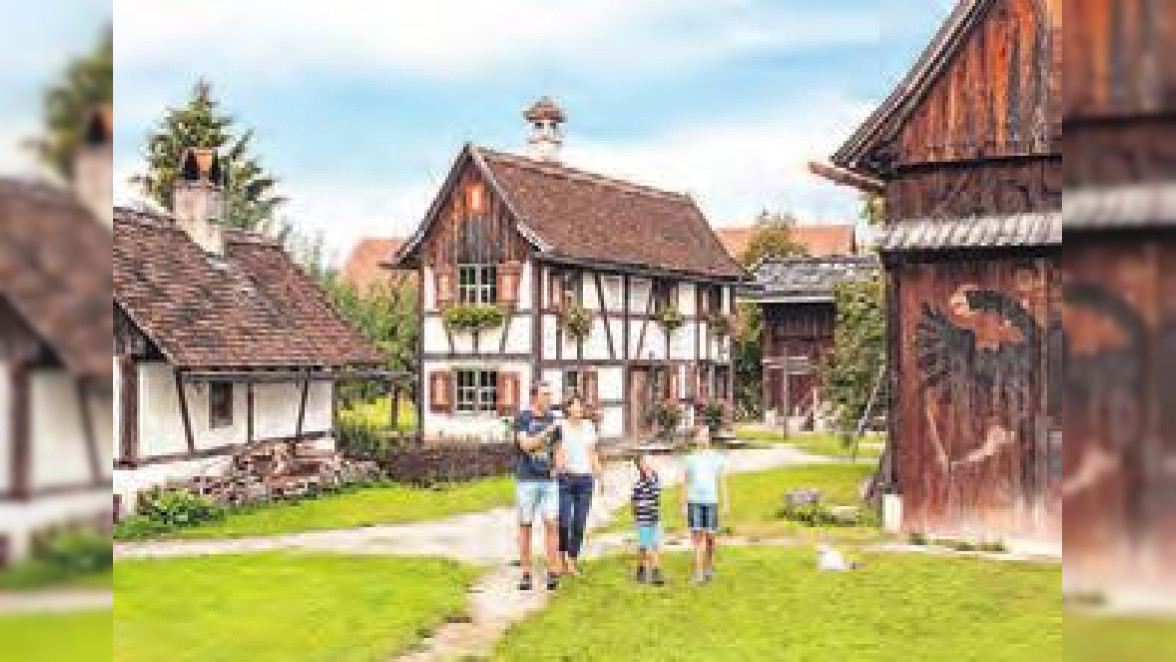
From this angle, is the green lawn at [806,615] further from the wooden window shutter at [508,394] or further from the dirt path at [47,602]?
the wooden window shutter at [508,394]

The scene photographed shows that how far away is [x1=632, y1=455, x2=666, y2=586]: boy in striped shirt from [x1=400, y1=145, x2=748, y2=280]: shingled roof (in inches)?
526

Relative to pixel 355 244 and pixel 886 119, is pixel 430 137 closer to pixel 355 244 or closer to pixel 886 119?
pixel 886 119

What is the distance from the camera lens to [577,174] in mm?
27672

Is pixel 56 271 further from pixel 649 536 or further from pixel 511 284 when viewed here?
pixel 511 284

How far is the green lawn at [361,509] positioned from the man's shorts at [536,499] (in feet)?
17.7

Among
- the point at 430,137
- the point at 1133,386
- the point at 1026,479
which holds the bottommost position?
the point at 1026,479

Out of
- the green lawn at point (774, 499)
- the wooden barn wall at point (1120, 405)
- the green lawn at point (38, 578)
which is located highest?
the wooden barn wall at point (1120, 405)

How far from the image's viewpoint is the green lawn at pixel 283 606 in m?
7.15

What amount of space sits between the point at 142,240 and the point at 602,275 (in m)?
10.00

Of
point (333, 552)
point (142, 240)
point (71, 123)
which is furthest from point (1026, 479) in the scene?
point (142, 240)

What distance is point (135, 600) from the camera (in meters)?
8.37

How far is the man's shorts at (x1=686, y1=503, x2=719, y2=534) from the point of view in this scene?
9484 millimetres

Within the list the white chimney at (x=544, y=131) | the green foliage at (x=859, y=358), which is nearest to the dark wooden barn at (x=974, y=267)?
the green foliage at (x=859, y=358)

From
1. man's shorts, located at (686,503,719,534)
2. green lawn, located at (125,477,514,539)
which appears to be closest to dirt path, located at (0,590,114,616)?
man's shorts, located at (686,503,719,534)
